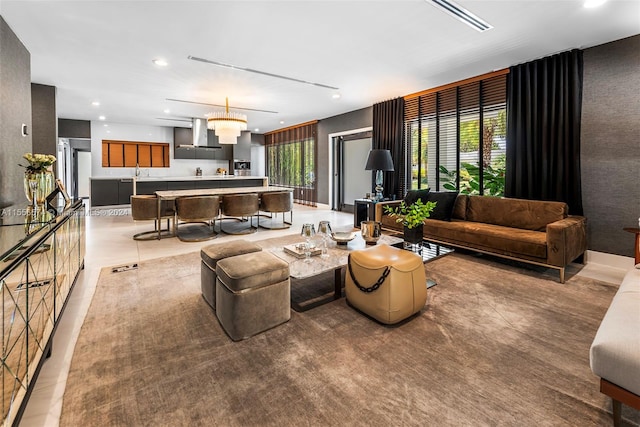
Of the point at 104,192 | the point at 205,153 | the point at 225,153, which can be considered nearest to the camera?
the point at 104,192

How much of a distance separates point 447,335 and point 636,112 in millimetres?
3539

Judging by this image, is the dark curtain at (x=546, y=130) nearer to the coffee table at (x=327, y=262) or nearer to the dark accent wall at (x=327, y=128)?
the coffee table at (x=327, y=262)

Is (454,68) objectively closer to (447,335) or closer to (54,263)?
(447,335)

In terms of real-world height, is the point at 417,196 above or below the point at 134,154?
below

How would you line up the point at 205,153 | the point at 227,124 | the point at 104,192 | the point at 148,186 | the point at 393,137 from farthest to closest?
the point at 205,153, the point at 104,192, the point at 148,186, the point at 393,137, the point at 227,124

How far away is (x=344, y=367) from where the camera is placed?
1.82 metres

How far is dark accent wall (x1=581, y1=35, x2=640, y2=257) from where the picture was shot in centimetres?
351

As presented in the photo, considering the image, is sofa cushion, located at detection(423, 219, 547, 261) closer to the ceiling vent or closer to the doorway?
the ceiling vent

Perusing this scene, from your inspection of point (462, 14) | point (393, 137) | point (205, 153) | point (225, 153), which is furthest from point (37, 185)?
point (225, 153)

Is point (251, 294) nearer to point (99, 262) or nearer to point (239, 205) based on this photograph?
point (99, 262)

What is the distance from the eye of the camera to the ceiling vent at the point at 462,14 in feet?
9.34

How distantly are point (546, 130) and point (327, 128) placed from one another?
5.36 meters

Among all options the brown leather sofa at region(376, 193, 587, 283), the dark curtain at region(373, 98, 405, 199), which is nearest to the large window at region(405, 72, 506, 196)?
the dark curtain at region(373, 98, 405, 199)

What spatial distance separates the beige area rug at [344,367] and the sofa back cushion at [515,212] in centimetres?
122
